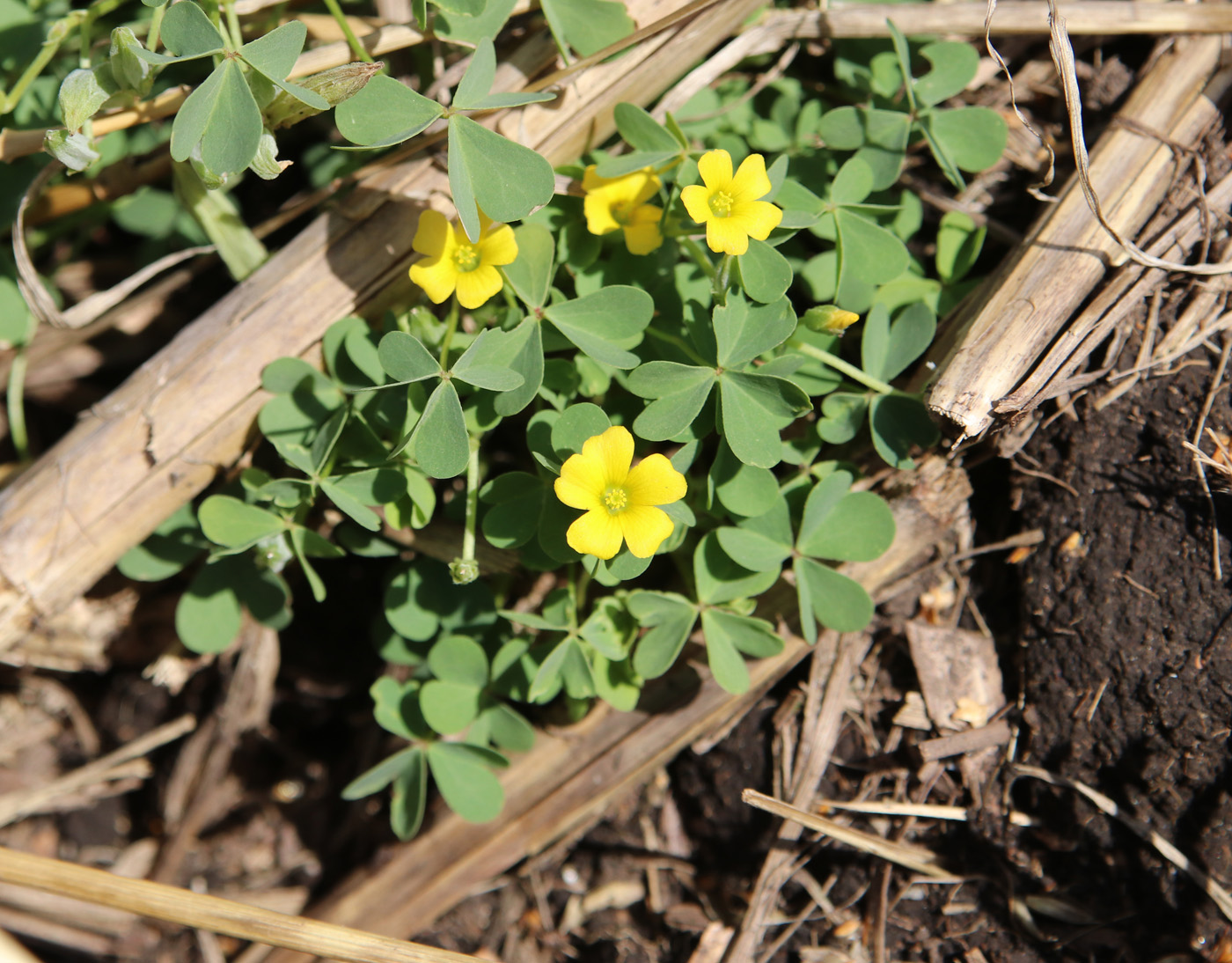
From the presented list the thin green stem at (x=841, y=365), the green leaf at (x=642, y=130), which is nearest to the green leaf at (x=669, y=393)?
the thin green stem at (x=841, y=365)

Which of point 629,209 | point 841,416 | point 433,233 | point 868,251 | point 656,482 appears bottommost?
point 841,416

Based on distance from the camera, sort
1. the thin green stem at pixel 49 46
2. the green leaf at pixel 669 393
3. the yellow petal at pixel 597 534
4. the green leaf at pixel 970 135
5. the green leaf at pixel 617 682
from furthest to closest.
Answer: the green leaf at pixel 970 135 → the green leaf at pixel 617 682 → the thin green stem at pixel 49 46 → the green leaf at pixel 669 393 → the yellow petal at pixel 597 534

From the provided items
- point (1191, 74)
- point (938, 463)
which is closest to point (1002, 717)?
point (938, 463)

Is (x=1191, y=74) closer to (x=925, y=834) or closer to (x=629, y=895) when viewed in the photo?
(x=925, y=834)

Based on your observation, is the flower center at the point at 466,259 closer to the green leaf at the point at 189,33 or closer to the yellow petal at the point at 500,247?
the yellow petal at the point at 500,247

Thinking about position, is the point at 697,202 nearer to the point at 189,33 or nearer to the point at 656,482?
the point at 656,482

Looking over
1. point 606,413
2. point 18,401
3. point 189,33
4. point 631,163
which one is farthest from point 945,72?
point 18,401
